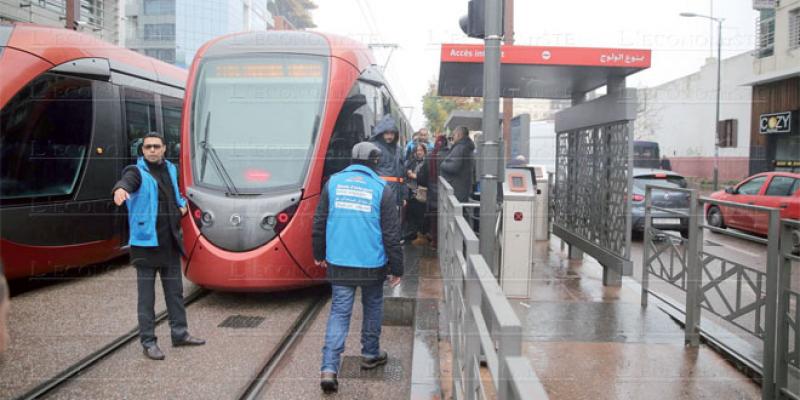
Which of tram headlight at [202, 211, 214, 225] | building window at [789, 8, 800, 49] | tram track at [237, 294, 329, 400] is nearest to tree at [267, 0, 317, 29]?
building window at [789, 8, 800, 49]

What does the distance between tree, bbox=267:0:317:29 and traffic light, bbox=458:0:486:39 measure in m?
20.5

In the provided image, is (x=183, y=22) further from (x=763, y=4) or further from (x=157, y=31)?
(x=763, y=4)

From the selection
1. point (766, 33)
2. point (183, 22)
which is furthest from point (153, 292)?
point (183, 22)

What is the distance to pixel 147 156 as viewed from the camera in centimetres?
524

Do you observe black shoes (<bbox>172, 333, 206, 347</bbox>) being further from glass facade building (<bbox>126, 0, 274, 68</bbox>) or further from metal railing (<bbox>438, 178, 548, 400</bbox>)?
glass facade building (<bbox>126, 0, 274, 68</bbox>)

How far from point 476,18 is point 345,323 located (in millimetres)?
2574

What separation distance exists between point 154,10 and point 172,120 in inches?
1202

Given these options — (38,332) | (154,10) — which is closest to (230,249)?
(38,332)

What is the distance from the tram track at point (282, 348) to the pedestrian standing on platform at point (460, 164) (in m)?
2.41

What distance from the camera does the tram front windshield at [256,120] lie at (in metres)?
6.74

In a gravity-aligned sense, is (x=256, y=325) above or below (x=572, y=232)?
below

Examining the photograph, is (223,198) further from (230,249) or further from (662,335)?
(662,335)

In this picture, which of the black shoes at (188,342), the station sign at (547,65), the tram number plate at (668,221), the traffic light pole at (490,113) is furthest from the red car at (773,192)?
the black shoes at (188,342)

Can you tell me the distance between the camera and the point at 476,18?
16.7 ft
